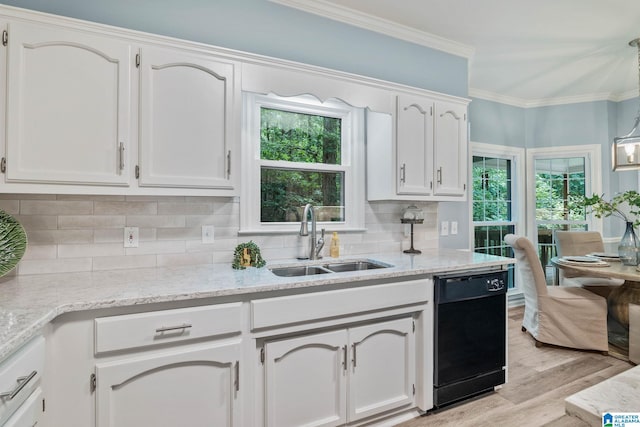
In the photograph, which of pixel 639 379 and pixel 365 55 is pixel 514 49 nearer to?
pixel 365 55

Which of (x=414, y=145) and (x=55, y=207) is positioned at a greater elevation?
(x=414, y=145)

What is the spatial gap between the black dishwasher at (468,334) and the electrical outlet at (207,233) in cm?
Answer: 143

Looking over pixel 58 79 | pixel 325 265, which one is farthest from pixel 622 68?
pixel 58 79

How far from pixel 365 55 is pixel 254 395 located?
2435 mm

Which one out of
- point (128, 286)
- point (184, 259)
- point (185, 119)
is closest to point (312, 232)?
point (184, 259)

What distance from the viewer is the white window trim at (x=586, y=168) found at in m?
4.32

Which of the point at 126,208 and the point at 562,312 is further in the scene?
the point at 562,312

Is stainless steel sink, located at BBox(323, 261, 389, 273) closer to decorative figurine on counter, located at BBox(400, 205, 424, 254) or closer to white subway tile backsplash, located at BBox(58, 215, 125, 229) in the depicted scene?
decorative figurine on counter, located at BBox(400, 205, 424, 254)

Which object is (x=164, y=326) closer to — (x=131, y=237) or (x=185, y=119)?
(x=131, y=237)

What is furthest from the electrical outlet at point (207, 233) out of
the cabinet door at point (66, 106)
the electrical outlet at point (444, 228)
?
the electrical outlet at point (444, 228)

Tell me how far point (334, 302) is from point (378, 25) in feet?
7.11

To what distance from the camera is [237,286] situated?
1.58 meters

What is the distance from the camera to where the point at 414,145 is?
8.34 ft

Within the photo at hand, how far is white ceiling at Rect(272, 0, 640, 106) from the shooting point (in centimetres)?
250
